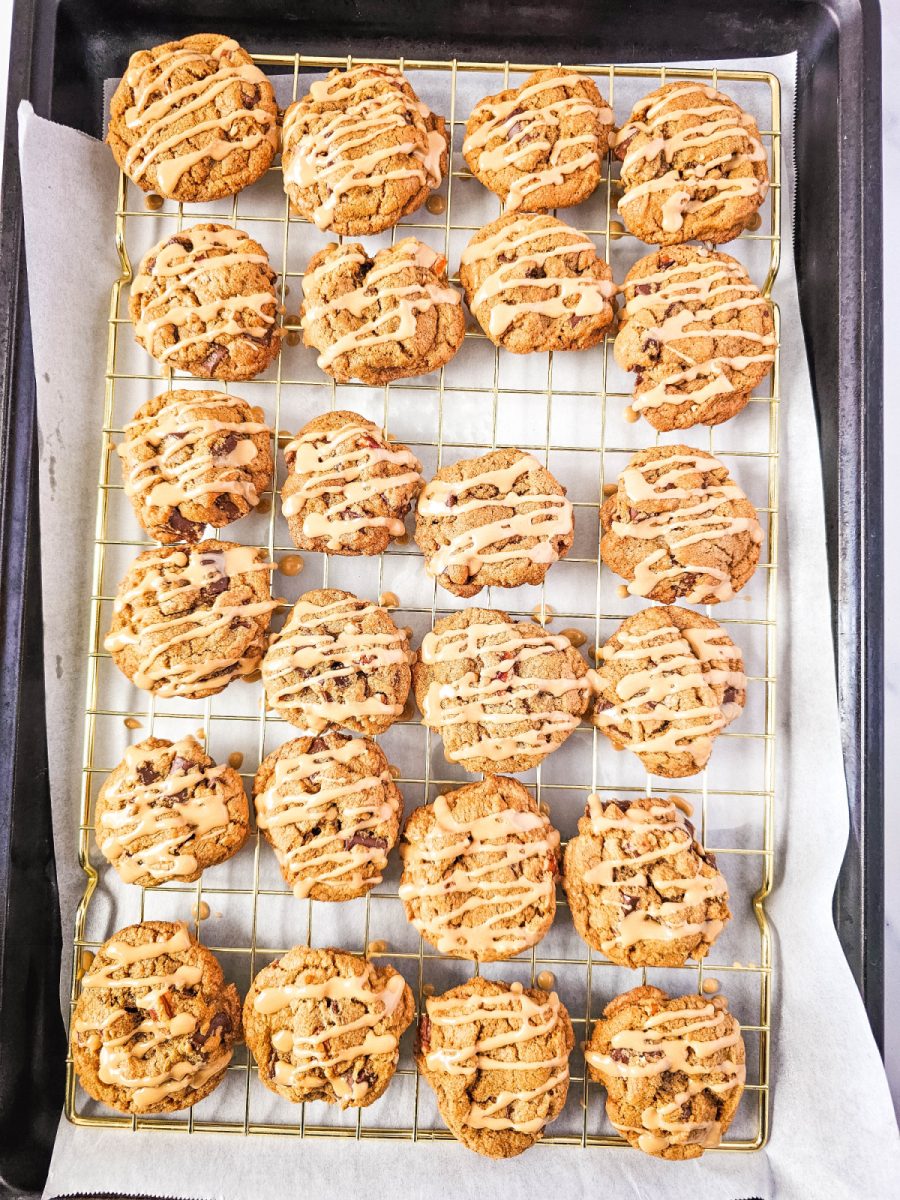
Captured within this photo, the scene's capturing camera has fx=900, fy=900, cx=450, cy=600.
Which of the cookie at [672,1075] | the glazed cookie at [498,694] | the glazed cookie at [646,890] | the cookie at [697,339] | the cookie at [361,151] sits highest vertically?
the cookie at [361,151]

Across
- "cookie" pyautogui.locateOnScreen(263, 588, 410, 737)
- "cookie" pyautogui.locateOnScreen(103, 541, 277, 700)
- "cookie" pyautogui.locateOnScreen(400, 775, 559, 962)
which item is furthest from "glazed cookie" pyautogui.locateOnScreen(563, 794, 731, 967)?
"cookie" pyautogui.locateOnScreen(103, 541, 277, 700)

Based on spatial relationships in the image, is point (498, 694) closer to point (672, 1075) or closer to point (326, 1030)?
point (326, 1030)

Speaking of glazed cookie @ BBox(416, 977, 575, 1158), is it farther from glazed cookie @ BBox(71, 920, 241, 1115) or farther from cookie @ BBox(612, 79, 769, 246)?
cookie @ BBox(612, 79, 769, 246)

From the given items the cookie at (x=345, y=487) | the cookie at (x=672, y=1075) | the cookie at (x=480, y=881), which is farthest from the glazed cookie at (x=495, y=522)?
the cookie at (x=672, y=1075)

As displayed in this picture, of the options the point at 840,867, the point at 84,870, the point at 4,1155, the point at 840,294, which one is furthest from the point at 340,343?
the point at 4,1155

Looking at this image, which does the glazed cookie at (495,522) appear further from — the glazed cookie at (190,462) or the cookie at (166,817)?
the cookie at (166,817)
